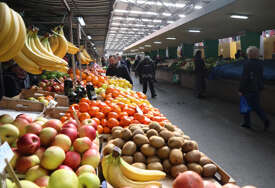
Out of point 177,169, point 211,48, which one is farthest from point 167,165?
point 211,48

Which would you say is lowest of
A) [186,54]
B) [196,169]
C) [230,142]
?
[230,142]

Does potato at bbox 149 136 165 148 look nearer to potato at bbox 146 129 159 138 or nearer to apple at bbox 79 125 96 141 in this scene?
potato at bbox 146 129 159 138

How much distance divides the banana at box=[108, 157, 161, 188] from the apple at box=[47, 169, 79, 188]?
0.30m

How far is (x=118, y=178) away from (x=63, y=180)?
408 mm

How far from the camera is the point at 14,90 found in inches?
200

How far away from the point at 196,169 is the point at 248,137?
3.65 m

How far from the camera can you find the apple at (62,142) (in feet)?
4.99

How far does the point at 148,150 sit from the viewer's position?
183cm

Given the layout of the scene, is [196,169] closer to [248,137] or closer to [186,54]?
[248,137]

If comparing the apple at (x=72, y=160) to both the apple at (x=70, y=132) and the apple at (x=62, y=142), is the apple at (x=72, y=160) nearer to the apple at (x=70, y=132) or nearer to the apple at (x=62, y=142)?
the apple at (x=62, y=142)

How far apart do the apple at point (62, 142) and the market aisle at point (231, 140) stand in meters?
2.62

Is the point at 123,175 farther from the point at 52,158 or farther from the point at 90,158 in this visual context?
the point at 52,158

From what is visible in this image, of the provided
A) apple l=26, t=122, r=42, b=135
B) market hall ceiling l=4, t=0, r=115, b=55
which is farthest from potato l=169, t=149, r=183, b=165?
market hall ceiling l=4, t=0, r=115, b=55

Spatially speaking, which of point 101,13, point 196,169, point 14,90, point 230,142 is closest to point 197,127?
point 230,142
